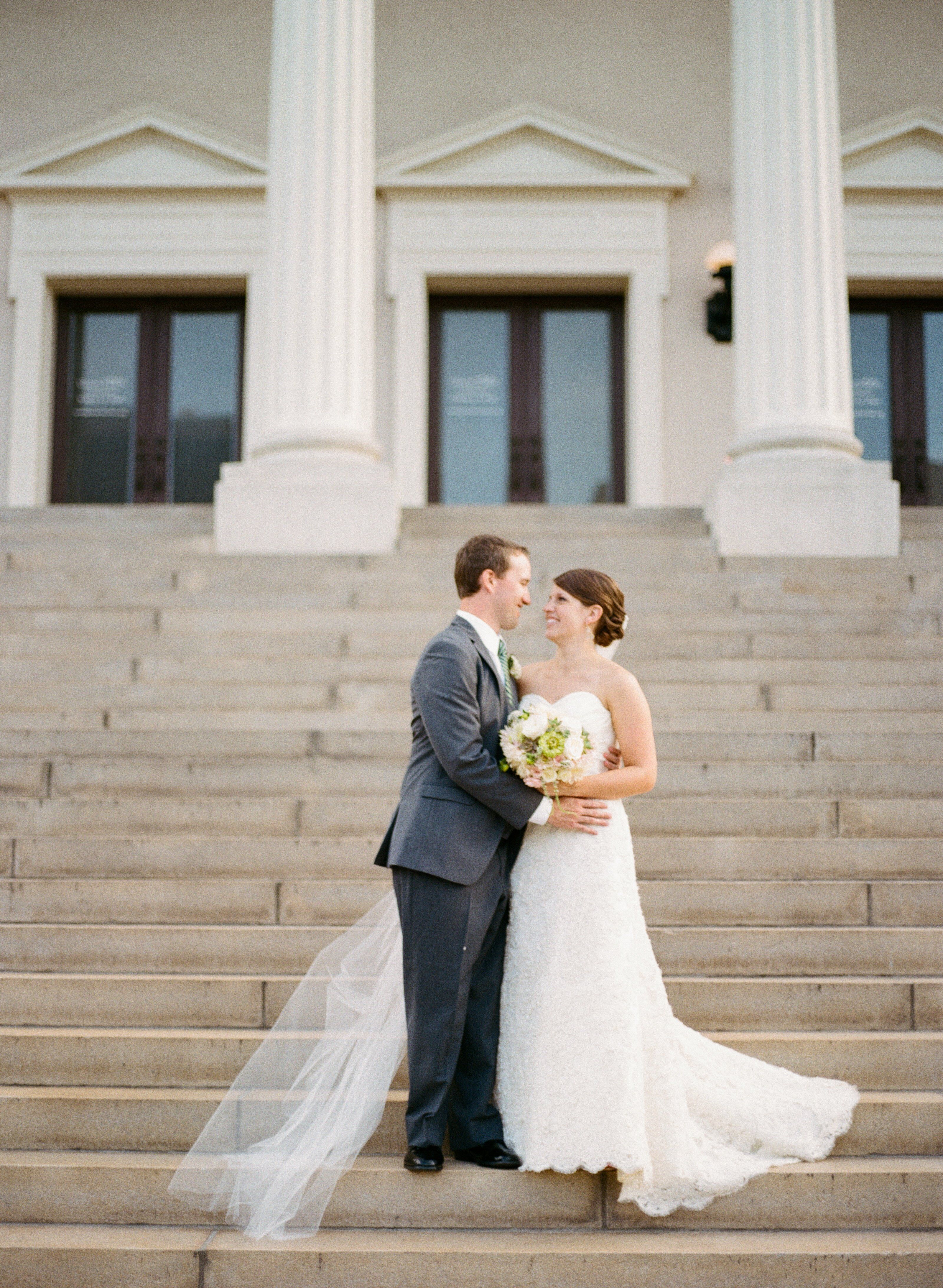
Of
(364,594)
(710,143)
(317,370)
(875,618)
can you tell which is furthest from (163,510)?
(710,143)

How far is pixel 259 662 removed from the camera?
24.7 feet

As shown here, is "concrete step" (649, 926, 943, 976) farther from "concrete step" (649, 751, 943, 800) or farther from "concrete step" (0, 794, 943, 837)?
"concrete step" (649, 751, 943, 800)

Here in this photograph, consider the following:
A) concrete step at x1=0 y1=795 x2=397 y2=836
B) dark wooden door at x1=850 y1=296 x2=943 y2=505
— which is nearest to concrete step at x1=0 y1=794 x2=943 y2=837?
concrete step at x1=0 y1=795 x2=397 y2=836

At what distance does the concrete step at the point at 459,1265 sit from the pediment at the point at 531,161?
12.7 meters

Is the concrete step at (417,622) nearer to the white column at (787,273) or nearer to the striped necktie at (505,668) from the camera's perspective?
the white column at (787,273)

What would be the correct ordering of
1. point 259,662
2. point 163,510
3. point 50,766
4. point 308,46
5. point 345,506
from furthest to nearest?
point 163,510, point 308,46, point 345,506, point 259,662, point 50,766

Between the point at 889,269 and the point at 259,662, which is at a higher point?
the point at 889,269

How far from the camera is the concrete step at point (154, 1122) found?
4164 mm

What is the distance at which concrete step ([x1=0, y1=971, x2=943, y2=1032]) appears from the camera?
4.71m

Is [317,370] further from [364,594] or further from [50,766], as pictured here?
[50,766]

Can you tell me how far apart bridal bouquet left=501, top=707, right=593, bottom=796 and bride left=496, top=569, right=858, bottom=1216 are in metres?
0.15

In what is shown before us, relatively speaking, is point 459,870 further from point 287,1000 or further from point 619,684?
point 287,1000

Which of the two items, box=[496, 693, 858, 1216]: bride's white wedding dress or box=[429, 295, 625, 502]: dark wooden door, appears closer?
box=[496, 693, 858, 1216]: bride's white wedding dress

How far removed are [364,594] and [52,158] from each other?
29.1 ft
